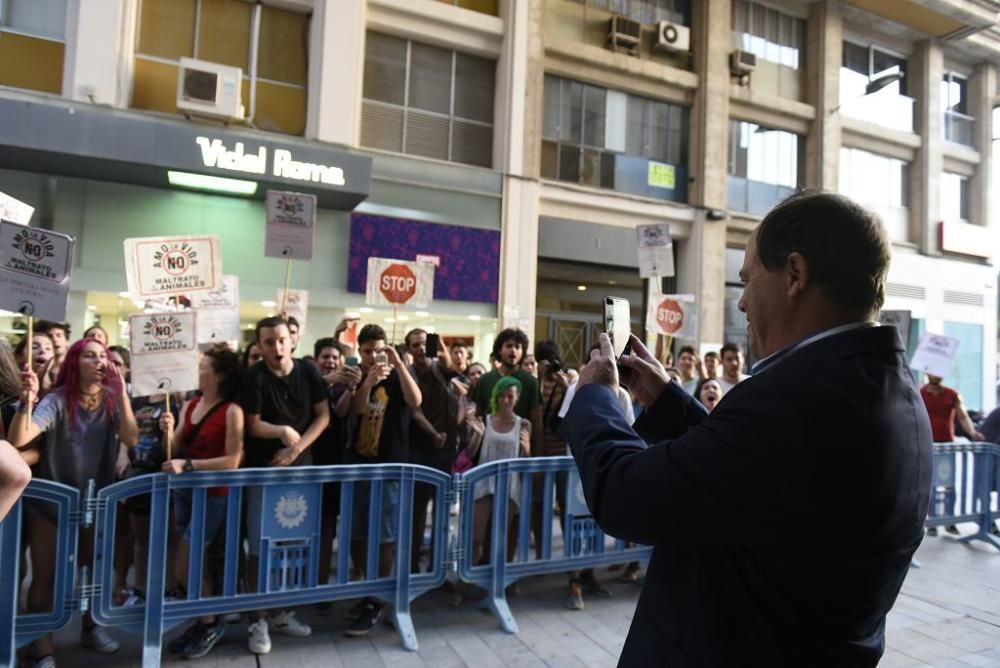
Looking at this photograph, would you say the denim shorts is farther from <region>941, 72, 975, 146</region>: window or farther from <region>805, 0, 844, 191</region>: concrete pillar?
<region>941, 72, 975, 146</region>: window

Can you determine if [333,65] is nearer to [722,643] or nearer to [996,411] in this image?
[996,411]

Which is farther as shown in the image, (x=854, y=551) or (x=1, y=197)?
(x=1, y=197)

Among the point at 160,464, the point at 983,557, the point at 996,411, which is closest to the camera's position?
the point at 160,464

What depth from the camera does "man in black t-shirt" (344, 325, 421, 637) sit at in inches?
194

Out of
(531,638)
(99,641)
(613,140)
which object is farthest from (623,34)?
(99,641)

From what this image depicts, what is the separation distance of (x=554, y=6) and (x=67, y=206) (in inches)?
456

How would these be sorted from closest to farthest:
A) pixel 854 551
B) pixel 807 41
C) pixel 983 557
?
pixel 854 551, pixel 983 557, pixel 807 41

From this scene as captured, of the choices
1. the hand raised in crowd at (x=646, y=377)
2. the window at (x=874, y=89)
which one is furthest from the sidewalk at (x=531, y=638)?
the window at (x=874, y=89)

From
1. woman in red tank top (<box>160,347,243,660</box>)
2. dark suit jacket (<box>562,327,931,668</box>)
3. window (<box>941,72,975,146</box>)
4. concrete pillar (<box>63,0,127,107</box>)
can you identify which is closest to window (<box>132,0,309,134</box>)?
concrete pillar (<box>63,0,127,107</box>)

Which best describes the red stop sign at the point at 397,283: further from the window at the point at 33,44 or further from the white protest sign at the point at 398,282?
the window at the point at 33,44

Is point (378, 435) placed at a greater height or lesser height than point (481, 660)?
greater

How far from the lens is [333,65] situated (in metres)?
13.5

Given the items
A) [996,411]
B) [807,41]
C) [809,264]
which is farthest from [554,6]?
[809,264]

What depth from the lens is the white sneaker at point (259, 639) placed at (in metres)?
4.27
